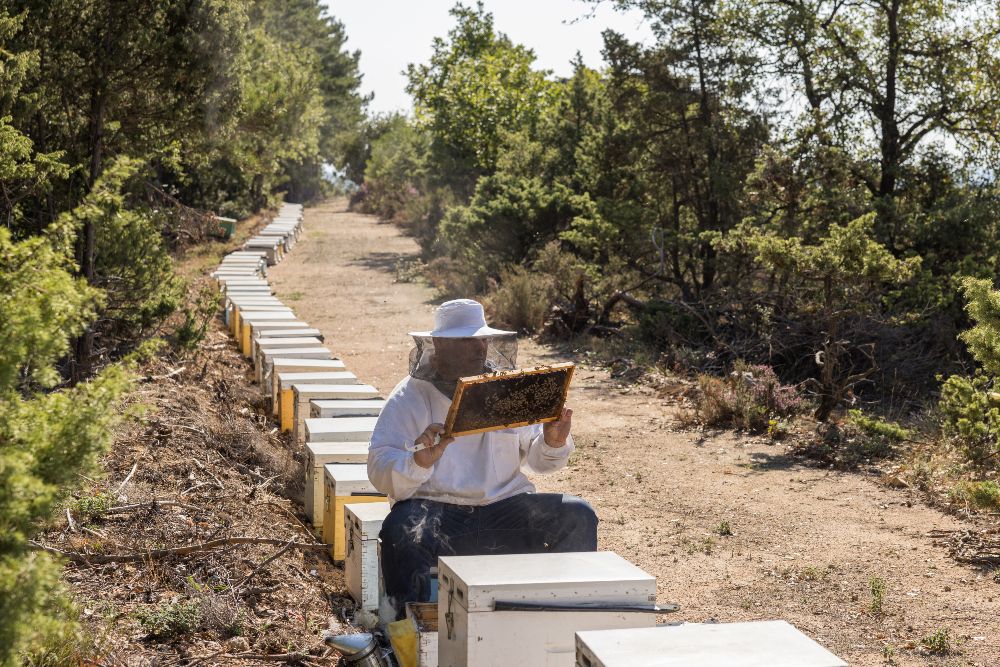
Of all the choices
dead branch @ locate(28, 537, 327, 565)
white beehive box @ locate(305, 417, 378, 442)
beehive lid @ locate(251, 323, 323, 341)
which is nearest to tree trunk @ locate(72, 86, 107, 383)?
beehive lid @ locate(251, 323, 323, 341)

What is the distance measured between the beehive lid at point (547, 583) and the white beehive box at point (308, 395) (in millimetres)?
4324

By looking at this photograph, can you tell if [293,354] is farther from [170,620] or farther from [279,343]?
[170,620]

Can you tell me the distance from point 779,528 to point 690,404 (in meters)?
4.06

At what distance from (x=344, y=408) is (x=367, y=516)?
7.93ft

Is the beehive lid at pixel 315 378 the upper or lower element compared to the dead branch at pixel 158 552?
upper

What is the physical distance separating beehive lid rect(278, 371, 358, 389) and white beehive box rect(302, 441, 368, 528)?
2.12 meters

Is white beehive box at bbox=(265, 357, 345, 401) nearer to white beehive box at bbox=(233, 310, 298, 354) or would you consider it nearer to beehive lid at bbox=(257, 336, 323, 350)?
beehive lid at bbox=(257, 336, 323, 350)

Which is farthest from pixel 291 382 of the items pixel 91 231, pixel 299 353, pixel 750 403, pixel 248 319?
pixel 750 403

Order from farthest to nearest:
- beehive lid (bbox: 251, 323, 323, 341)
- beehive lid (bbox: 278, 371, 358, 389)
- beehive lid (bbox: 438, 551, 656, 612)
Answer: beehive lid (bbox: 251, 323, 323, 341), beehive lid (bbox: 278, 371, 358, 389), beehive lid (bbox: 438, 551, 656, 612)

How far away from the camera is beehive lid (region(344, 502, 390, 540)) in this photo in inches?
199

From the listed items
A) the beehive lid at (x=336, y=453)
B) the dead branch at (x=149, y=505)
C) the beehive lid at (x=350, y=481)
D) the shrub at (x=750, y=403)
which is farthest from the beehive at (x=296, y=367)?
the shrub at (x=750, y=403)

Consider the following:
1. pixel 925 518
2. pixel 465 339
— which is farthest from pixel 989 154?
pixel 465 339

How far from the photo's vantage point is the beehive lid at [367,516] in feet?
16.6

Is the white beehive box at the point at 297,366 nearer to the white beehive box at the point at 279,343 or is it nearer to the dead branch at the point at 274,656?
the white beehive box at the point at 279,343
